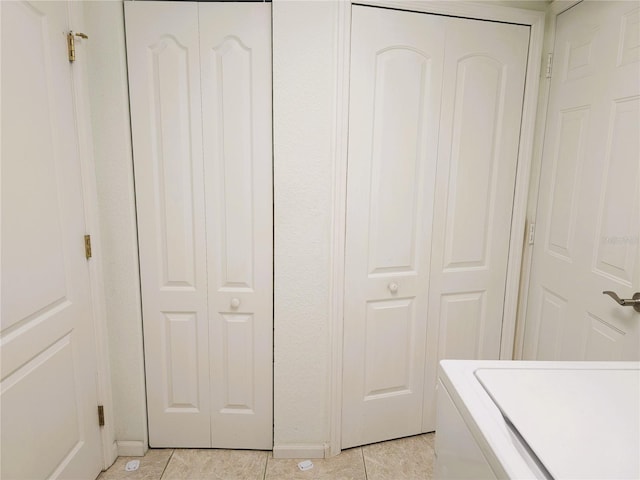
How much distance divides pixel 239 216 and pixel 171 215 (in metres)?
0.31

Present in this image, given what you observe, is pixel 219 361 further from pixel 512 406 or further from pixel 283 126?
pixel 512 406

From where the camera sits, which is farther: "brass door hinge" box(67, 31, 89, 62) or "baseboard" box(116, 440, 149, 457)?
"baseboard" box(116, 440, 149, 457)

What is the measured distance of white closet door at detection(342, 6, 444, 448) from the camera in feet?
5.44

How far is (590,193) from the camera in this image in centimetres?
157

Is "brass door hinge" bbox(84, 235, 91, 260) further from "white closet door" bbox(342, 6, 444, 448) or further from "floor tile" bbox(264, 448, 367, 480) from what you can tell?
"floor tile" bbox(264, 448, 367, 480)

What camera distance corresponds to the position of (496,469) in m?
0.68

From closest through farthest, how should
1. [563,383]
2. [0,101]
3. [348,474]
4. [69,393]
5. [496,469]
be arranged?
[496,469] < [563,383] < [0,101] < [69,393] < [348,474]

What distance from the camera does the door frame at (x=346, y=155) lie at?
1.60 m

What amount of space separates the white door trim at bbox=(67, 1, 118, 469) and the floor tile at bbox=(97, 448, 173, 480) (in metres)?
0.04

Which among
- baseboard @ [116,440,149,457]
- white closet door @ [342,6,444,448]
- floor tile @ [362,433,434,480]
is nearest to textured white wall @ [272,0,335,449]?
white closet door @ [342,6,444,448]

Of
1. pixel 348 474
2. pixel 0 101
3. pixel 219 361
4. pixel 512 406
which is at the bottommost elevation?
pixel 348 474

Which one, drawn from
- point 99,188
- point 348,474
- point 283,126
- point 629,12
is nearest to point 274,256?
point 283,126

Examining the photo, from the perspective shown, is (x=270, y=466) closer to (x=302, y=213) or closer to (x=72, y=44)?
(x=302, y=213)

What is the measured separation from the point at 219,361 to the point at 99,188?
955mm
